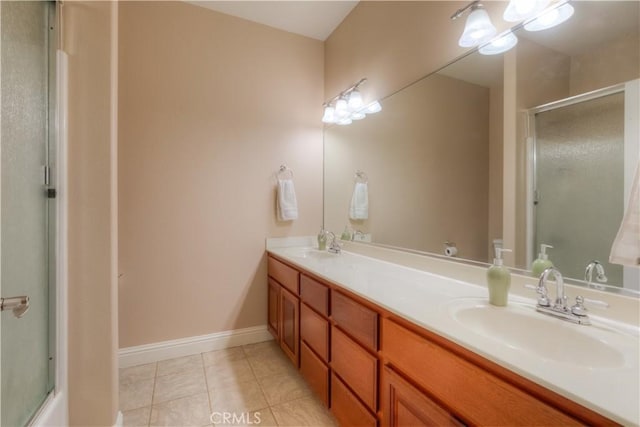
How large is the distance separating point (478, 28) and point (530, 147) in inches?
21.9

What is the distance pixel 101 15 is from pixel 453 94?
1.70 meters

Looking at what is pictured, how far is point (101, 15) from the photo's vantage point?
129 centimetres

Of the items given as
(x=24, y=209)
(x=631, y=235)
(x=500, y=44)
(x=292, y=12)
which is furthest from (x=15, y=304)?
(x=292, y=12)

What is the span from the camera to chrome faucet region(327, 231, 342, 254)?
7.34ft

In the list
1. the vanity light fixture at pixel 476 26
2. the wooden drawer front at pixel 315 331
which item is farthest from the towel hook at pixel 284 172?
the vanity light fixture at pixel 476 26

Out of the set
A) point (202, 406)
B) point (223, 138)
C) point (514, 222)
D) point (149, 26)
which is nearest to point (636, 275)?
point (514, 222)

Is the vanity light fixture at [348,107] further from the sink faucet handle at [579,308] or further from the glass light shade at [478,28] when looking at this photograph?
the sink faucet handle at [579,308]

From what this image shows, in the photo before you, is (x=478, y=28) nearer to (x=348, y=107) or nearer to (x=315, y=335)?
(x=348, y=107)

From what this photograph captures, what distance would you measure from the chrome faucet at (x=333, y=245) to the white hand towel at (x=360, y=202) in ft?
0.75

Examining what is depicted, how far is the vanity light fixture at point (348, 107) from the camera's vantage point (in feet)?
6.83

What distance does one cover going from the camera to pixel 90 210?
1.29 meters

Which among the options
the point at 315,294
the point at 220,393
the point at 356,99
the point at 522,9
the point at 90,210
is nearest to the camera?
the point at 522,9

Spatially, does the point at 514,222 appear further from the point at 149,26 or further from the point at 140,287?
the point at 149,26

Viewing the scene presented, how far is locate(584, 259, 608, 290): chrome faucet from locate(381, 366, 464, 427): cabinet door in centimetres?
64
